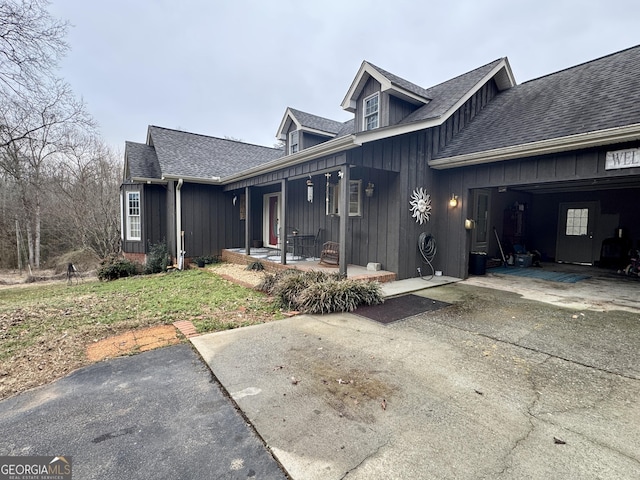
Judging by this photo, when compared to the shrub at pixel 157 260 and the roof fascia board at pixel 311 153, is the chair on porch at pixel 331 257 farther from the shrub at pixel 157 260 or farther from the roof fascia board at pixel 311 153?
the shrub at pixel 157 260

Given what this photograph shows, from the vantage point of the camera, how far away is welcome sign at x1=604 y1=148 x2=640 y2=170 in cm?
465

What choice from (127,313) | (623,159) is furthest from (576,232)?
(127,313)

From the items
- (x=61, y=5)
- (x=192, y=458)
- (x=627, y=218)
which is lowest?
(x=192, y=458)

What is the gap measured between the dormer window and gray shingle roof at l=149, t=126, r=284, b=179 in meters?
2.52

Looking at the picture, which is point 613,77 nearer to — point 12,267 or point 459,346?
point 459,346

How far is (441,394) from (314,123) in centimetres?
925

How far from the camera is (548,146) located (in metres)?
5.20

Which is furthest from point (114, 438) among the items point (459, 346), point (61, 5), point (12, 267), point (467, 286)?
point (12, 267)

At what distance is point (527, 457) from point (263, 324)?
312 cm

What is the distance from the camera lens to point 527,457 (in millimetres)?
1718

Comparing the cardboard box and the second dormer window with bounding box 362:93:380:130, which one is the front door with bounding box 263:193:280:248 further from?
the cardboard box

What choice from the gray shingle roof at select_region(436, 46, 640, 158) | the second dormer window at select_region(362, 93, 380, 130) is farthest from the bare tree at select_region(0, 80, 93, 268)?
the gray shingle roof at select_region(436, 46, 640, 158)

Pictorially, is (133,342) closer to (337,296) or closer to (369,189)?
(337,296)

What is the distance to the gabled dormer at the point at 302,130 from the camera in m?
9.64
